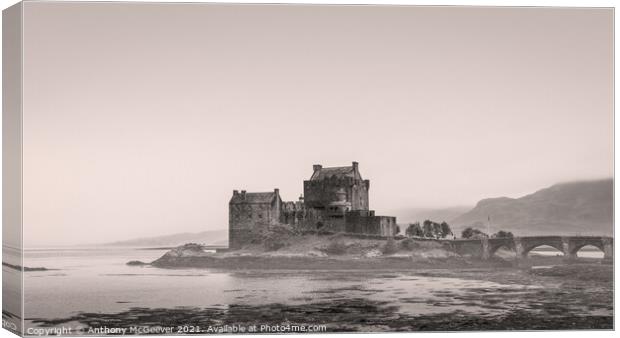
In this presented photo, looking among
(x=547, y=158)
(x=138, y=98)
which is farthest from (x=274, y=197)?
(x=547, y=158)

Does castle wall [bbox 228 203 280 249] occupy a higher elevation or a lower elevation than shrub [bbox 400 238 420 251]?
higher

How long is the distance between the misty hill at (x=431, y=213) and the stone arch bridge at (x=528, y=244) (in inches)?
37.0

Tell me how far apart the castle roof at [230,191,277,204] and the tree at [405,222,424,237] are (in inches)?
115

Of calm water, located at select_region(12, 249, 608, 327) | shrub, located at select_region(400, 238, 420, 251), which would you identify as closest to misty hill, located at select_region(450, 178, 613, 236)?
shrub, located at select_region(400, 238, 420, 251)

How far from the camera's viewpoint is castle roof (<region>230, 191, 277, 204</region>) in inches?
918

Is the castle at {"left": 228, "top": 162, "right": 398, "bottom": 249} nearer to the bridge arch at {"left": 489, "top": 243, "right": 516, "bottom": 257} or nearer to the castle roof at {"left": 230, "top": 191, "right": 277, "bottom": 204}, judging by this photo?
the castle roof at {"left": 230, "top": 191, "right": 277, "bottom": 204}

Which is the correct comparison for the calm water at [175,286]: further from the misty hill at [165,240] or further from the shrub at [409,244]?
the shrub at [409,244]

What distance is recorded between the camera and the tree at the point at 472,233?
23.8 metres

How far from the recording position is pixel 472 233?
24109mm

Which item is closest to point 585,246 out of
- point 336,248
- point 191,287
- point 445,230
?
point 445,230

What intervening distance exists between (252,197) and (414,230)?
137 inches

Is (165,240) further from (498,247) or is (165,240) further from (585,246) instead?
(585,246)

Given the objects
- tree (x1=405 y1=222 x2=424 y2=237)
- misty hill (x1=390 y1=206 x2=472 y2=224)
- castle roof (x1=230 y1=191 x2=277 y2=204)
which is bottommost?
tree (x1=405 y1=222 x2=424 y2=237)

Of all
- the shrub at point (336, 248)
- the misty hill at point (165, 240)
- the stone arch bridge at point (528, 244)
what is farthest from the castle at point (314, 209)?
the stone arch bridge at point (528, 244)
